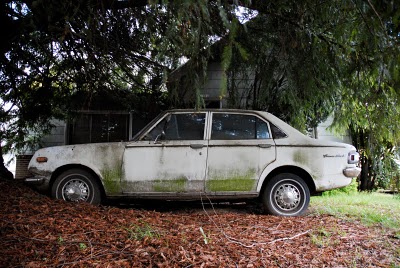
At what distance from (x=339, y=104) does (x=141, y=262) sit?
5.19 m

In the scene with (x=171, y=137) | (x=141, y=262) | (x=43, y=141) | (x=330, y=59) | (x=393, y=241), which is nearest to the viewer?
(x=141, y=262)

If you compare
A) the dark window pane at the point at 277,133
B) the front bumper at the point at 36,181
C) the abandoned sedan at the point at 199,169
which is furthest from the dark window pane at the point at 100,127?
the dark window pane at the point at 277,133

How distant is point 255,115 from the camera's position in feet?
18.1

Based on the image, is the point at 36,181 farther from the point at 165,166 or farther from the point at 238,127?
the point at 238,127

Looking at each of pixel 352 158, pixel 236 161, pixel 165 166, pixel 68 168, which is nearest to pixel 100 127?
pixel 68 168

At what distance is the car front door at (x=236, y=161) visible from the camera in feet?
17.0

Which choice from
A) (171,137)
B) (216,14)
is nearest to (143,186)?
(171,137)

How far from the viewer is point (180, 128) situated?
5406mm

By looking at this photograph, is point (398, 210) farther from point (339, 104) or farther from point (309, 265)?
point (309, 265)

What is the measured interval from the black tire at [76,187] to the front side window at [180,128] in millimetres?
1107

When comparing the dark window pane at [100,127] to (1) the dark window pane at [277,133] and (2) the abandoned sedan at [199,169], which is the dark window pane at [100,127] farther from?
(1) the dark window pane at [277,133]

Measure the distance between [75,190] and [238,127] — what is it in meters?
2.72

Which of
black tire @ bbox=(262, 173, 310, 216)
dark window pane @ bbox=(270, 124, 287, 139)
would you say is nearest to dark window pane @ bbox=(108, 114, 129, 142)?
dark window pane @ bbox=(270, 124, 287, 139)

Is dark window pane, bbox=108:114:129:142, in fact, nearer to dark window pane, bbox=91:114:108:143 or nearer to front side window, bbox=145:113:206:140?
dark window pane, bbox=91:114:108:143
